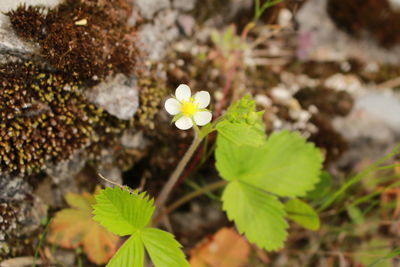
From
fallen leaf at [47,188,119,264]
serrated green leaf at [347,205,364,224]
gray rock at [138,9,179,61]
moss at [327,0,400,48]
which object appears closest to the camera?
fallen leaf at [47,188,119,264]

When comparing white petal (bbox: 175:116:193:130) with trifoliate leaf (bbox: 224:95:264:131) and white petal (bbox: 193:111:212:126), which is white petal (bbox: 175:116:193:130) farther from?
trifoliate leaf (bbox: 224:95:264:131)

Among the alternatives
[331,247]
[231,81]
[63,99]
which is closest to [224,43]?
[231,81]

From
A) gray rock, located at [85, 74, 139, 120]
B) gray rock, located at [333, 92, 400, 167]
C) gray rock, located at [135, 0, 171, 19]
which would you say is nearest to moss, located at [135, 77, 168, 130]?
gray rock, located at [85, 74, 139, 120]

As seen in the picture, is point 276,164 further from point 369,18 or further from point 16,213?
point 369,18

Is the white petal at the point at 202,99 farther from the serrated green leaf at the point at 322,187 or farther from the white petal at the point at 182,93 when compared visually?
the serrated green leaf at the point at 322,187

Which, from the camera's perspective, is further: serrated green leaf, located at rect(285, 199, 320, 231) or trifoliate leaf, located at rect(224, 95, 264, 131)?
serrated green leaf, located at rect(285, 199, 320, 231)

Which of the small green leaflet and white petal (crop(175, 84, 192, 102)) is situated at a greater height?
white petal (crop(175, 84, 192, 102))
